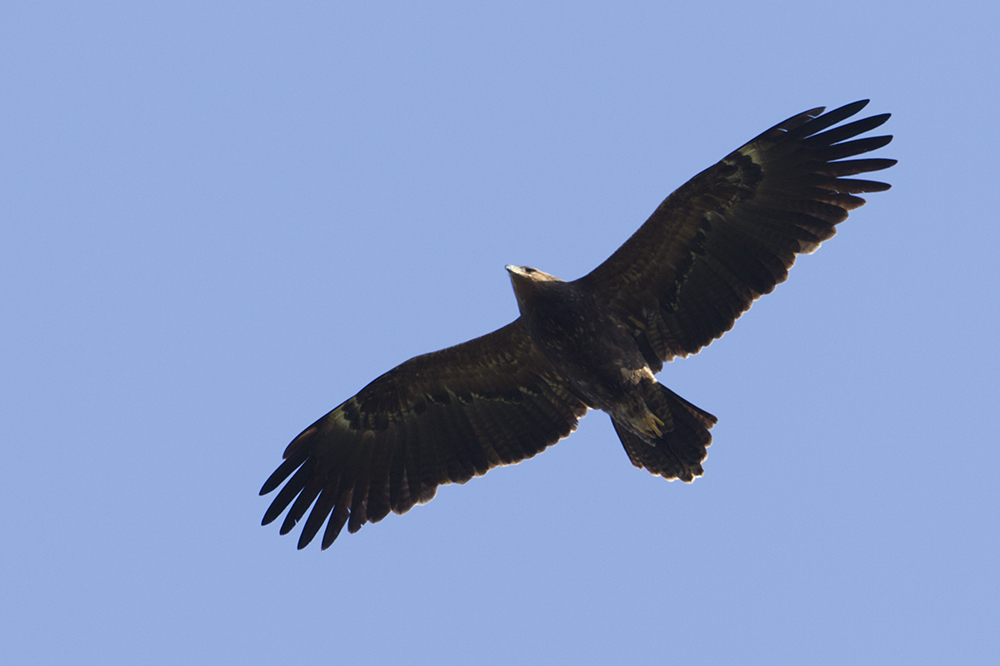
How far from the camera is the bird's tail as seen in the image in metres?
10.3

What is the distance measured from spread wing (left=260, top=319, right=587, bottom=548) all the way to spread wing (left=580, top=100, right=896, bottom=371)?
1256 millimetres

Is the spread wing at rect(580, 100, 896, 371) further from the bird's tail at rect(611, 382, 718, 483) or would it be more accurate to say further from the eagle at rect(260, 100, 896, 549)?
the bird's tail at rect(611, 382, 718, 483)

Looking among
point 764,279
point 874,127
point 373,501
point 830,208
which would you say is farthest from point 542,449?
point 874,127

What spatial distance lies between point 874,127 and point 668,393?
3.17 meters

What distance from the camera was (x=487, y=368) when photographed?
11.0m

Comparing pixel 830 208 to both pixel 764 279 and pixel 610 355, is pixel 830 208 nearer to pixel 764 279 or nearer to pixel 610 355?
pixel 764 279

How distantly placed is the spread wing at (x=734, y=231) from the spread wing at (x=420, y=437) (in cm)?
126

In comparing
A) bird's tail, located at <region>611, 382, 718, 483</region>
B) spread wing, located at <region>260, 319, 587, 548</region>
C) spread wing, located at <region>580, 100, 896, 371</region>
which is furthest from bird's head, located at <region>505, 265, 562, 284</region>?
bird's tail, located at <region>611, 382, 718, 483</region>

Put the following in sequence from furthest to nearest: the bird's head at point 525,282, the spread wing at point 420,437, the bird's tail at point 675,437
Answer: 1. the spread wing at point 420,437
2. the bird's tail at point 675,437
3. the bird's head at point 525,282

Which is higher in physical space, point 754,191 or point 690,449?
point 754,191

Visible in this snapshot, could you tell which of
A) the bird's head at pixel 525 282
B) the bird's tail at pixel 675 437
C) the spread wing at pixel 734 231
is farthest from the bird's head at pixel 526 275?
the bird's tail at pixel 675 437

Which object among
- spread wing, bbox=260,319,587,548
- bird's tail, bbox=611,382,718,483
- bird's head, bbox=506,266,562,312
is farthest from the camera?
spread wing, bbox=260,319,587,548

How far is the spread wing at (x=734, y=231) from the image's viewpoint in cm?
1001

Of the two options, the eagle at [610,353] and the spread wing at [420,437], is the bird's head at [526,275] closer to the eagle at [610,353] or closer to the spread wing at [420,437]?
the eagle at [610,353]
